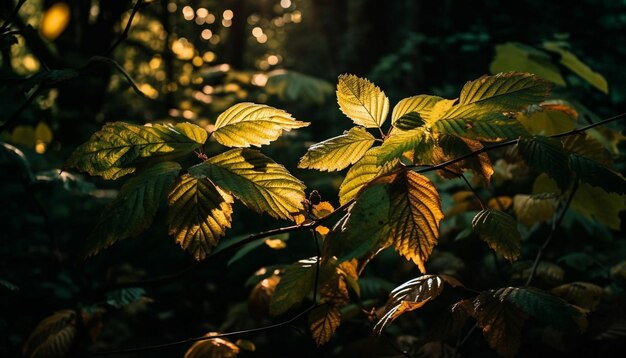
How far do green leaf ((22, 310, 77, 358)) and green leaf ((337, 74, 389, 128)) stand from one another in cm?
102

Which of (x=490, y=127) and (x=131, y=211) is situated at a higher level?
(x=490, y=127)

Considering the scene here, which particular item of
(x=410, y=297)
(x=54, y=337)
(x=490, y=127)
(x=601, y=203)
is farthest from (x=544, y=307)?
(x=54, y=337)

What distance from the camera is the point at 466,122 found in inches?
31.7

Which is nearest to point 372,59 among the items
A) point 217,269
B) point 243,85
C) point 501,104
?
point 243,85

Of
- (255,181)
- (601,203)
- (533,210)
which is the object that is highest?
(255,181)

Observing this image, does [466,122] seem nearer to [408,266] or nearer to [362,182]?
[362,182]

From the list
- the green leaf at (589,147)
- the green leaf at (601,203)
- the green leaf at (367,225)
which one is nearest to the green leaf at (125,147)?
the green leaf at (367,225)

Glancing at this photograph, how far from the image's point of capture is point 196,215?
80cm

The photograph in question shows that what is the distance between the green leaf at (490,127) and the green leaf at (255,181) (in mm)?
276

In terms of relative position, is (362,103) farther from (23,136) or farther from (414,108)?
(23,136)

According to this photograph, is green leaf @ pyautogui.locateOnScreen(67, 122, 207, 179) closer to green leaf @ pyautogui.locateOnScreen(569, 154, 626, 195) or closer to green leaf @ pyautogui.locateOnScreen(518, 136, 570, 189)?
green leaf @ pyautogui.locateOnScreen(518, 136, 570, 189)

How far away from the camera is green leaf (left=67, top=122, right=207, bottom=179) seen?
2.71 ft

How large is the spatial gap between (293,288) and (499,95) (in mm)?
571

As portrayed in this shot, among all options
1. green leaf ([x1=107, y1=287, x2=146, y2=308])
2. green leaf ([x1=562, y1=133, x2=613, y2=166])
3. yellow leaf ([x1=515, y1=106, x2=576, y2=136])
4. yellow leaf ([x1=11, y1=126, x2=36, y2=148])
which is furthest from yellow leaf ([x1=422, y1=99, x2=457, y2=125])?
yellow leaf ([x1=11, y1=126, x2=36, y2=148])
